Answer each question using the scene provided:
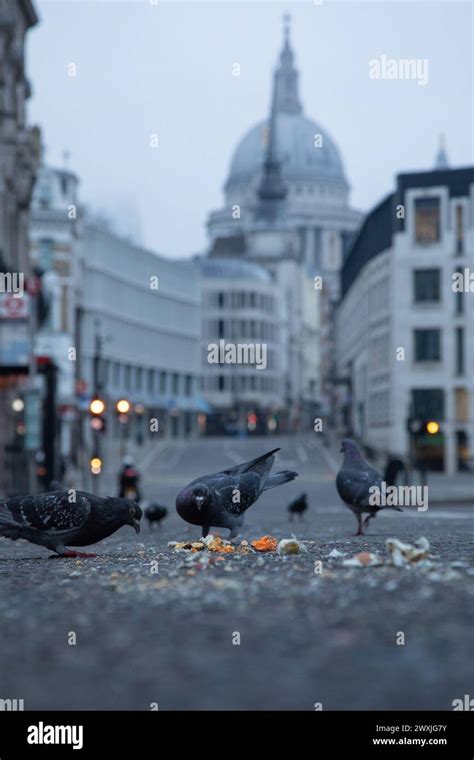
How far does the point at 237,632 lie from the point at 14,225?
5236 centimetres

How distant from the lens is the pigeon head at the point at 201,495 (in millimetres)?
16656

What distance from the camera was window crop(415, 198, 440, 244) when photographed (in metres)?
88.2

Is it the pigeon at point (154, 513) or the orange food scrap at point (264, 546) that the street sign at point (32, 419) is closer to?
the pigeon at point (154, 513)

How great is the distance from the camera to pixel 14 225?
6122cm

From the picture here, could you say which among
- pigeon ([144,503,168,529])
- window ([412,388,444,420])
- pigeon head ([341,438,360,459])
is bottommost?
pigeon ([144,503,168,529])

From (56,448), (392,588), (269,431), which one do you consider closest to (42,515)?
(392,588)

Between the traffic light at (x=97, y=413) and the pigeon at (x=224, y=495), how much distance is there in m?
26.1

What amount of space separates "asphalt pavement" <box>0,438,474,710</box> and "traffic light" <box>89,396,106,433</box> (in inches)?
1076

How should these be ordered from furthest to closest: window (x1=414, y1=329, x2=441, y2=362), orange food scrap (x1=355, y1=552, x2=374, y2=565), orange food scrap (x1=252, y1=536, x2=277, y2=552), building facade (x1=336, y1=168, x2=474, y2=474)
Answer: window (x1=414, y1=329, x2=441, y2=362) → building facade (x1=336, y1=168, x2=474, y2=474) → orange food scrap (x1=252, y1=536, x2=277, y2=552) → orange food scrap (x1=355, y1=552, x2=374, y2=565)

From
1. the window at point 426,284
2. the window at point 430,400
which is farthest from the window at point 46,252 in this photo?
the window at point 430,400

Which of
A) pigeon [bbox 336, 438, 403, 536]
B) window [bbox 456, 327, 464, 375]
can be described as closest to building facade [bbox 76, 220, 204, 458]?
window [bbox 456, 327, 464, 375]

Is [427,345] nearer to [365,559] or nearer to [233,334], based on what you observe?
[365,559]
